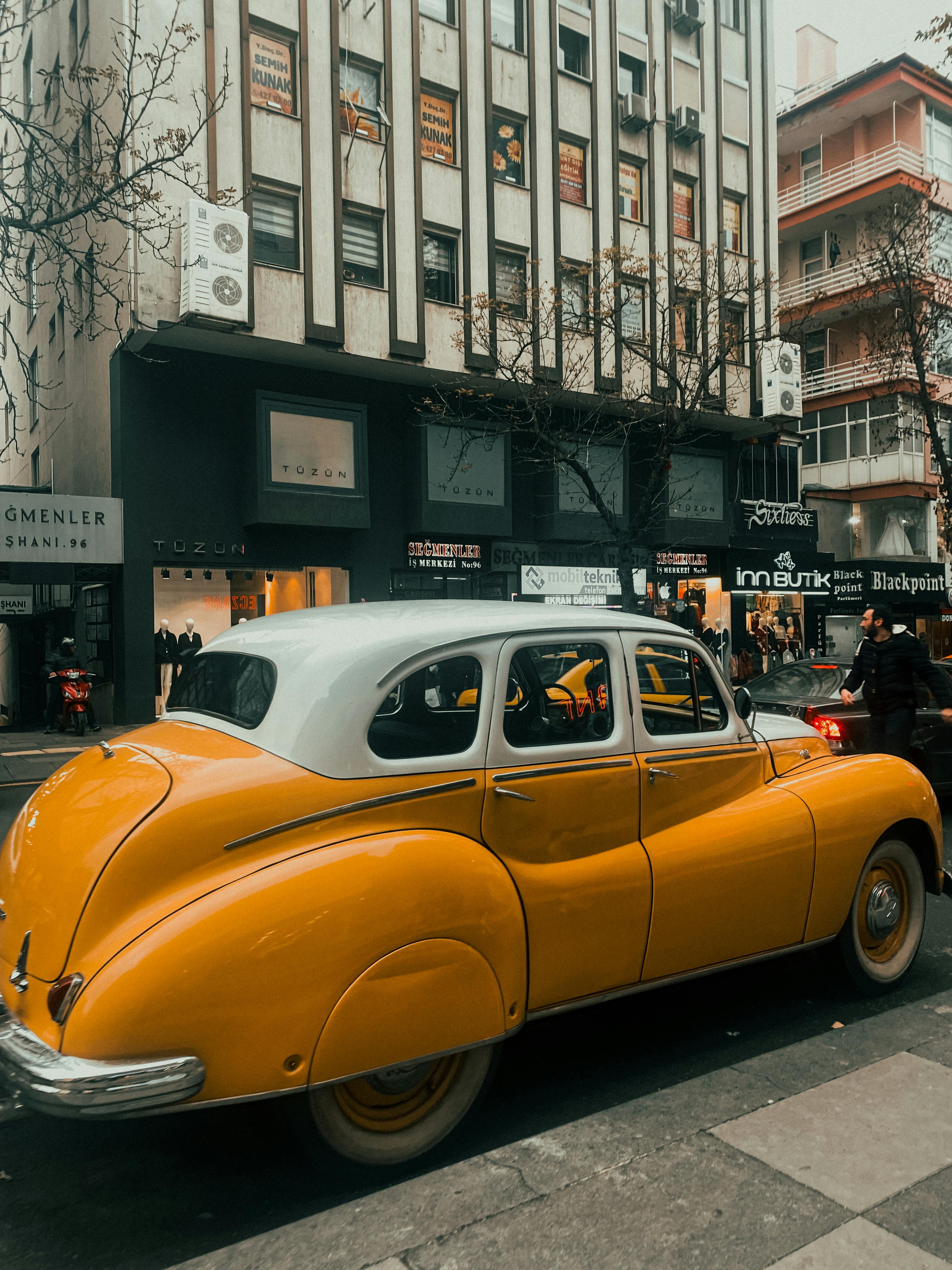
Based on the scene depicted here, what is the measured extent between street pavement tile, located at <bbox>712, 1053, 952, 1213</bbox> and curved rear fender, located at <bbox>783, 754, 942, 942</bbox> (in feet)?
2.40

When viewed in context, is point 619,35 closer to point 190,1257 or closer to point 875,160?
point 875,160

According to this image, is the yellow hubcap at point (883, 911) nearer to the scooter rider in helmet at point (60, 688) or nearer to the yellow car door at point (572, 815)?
the yellow car door at point (572, 815)

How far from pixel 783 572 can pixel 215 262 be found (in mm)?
18488

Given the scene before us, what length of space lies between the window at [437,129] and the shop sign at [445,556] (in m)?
8.31

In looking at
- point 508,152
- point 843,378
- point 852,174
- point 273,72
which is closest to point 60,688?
point 273,72

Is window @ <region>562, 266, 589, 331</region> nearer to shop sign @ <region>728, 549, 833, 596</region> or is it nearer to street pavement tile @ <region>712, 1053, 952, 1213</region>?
shop sign @ <region>728, 549, 833, 596</region>

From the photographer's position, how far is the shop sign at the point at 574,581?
23.1 m

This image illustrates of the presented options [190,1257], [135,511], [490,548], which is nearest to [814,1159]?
[190,1257]

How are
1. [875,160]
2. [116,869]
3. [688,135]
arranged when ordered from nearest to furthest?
[116,869] → [688,135] → [875,160]

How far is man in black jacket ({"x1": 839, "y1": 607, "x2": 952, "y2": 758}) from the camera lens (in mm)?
7562

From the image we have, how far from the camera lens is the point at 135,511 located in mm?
18469

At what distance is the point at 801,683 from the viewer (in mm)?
8586

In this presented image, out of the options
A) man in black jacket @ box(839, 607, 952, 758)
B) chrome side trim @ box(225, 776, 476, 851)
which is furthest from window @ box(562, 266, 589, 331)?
chrome side trim @ box(225, 776, 476, 851)

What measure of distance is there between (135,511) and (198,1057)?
1730cm
